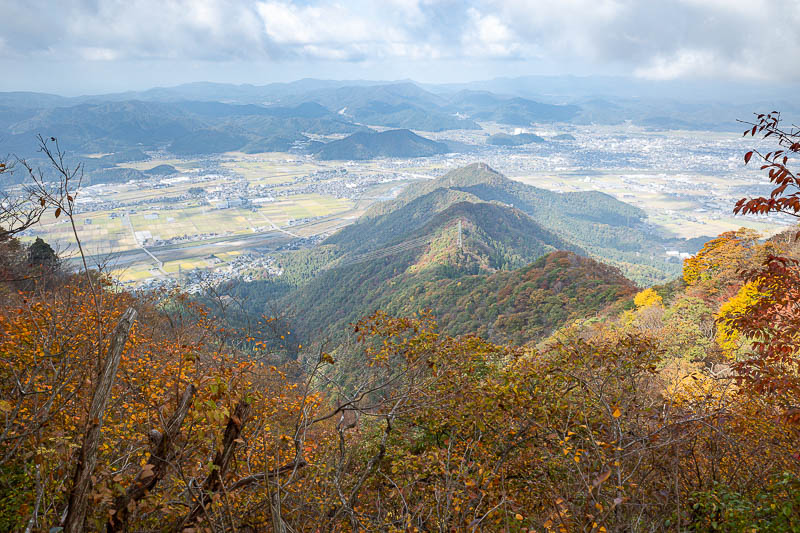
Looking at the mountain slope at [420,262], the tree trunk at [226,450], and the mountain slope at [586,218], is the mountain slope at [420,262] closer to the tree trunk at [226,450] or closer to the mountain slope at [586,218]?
the mountain slope at [586,218]

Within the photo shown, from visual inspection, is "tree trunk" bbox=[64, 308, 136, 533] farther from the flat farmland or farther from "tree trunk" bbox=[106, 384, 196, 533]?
the flat farmland

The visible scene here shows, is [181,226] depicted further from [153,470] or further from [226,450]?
[226,450]

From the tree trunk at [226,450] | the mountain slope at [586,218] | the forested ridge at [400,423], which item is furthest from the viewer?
the mountain slope at [586,218]

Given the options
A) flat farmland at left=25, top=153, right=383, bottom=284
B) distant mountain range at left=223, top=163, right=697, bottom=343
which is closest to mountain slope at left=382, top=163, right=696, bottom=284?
distant mountain range at left=223, top=163, right=697, bottom=343

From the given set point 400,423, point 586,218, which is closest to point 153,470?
point 400,423

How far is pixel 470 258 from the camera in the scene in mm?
77375

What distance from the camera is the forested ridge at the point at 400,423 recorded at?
4117 mm

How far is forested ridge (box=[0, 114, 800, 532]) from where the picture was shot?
4117mm

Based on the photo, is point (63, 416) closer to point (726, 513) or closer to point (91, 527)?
point (91, 527)

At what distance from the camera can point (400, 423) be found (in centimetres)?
945

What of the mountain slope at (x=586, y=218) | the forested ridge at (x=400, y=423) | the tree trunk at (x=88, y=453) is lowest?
the mountain slope at (x=586, y=218)

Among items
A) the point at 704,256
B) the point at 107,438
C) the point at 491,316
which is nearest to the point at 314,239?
the point at 491,316

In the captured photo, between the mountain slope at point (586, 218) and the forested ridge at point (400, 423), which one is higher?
the forested ridge at point (400, 423)

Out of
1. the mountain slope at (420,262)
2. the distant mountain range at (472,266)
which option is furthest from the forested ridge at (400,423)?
the mountain slope at (420,262)
